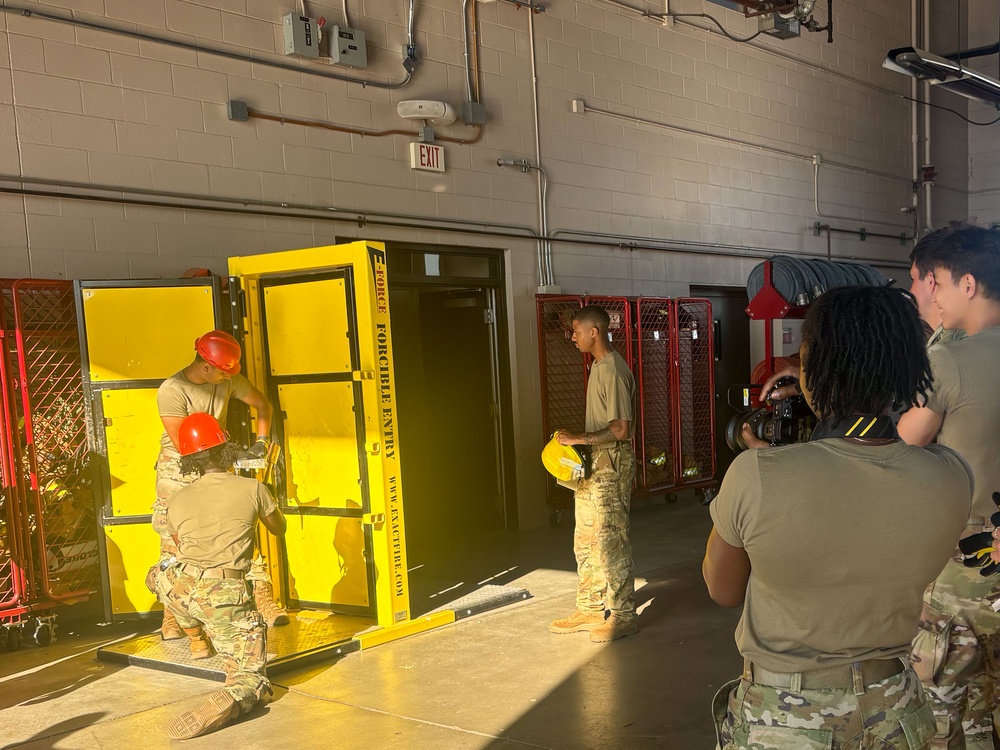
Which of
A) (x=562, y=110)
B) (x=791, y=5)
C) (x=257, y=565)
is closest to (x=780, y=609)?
(x=257, y=565)

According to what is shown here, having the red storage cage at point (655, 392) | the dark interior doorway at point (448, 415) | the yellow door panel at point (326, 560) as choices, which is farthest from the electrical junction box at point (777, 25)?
the yellow door panel at point (326, 560)

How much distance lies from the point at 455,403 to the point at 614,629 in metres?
3.82

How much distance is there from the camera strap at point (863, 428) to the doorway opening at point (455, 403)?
Answer: 6.39m

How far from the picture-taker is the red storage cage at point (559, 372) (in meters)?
8.55

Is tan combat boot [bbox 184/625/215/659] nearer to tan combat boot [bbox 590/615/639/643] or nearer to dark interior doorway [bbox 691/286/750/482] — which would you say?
tan combat boot [bbox 590/615/639/643]

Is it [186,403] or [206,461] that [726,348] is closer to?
[186,403]

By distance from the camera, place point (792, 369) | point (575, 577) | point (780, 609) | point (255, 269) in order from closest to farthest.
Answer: point (780, 609)
point (792, 369)
point (255, 269)
point (575, 577)

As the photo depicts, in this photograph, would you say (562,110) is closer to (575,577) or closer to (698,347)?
(698,347)

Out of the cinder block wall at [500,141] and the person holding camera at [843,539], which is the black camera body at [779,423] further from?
the cinder block wall at [500,141]

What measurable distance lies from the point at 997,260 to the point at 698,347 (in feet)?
23.7

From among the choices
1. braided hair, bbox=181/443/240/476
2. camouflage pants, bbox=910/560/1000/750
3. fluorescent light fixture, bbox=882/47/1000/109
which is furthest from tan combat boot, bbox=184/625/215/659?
fluorescent light fixture, bbox=882/47/1000/109

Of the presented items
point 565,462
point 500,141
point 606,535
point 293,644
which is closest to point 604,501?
point 606,535

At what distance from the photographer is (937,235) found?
283 centimetres

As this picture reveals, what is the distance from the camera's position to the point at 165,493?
541 cm
